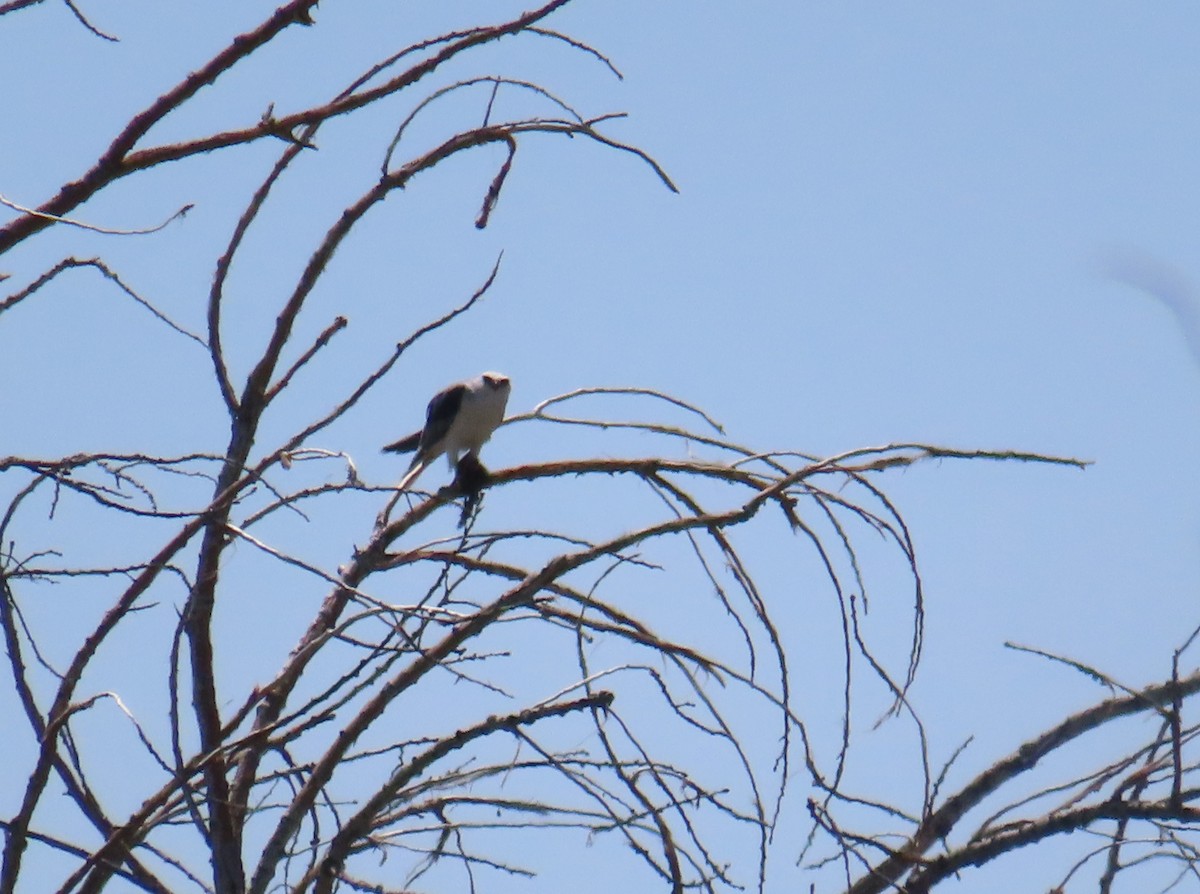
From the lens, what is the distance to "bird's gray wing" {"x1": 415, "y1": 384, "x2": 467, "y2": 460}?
674 cm

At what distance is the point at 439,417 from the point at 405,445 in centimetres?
62

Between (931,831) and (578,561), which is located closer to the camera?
(578,561)

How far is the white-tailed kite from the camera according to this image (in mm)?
6699

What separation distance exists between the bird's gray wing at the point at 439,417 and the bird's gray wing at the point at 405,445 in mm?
245

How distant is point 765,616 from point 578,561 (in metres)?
0.52

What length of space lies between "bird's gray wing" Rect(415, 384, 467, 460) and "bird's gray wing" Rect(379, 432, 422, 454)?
24 centimetres

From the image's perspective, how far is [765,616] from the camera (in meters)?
3.55

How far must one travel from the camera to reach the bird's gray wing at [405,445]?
24.1 ft

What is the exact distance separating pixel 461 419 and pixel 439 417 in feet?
0.56

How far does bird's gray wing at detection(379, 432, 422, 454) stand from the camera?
733 cm

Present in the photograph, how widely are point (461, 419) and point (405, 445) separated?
784 mm

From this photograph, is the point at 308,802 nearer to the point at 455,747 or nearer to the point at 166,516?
the point at 455,747

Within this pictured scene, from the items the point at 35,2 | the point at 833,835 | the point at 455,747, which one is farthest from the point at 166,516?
the point at 833,835

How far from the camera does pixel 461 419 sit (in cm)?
669
